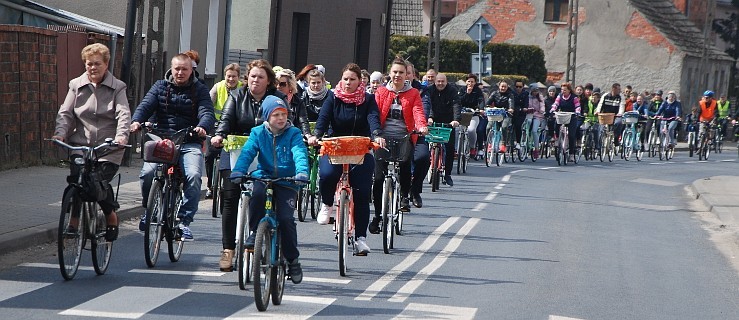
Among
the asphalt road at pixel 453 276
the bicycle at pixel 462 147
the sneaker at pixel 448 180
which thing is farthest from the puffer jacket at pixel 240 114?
the bicycle at pixel 462 147

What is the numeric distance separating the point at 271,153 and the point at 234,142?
1256mm

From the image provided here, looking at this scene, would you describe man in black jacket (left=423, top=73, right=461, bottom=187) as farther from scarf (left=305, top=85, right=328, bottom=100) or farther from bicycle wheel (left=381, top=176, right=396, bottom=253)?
bicycle wheel (left=381, top=176, right=396, bottom=253)

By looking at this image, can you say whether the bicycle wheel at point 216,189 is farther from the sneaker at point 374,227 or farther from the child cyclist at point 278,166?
the child cyclist at point 278,166

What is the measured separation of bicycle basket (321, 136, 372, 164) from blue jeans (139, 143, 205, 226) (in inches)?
41.7

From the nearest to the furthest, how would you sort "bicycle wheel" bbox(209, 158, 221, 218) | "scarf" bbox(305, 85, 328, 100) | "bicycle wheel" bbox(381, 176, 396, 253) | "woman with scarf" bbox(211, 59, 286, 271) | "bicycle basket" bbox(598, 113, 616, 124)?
"woman with scarf" bbox(211, 59, 286, 271), "bicycle wheel" bbox(381, 176, 396, 253), "scarf" bbox(305, 85, 328, 100), "bicycle wheel" bbox(209, 158, 221, 218), "bicycle basket" bbox(598, 113, 616, 124)

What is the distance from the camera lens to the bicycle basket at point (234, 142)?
35.1 ft

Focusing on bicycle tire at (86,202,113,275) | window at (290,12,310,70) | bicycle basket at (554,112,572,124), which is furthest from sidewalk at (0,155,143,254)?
window at (290,12,310,70)

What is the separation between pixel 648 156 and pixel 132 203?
25.9 meters

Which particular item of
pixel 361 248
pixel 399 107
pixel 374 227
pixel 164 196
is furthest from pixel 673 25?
pixel 164 196

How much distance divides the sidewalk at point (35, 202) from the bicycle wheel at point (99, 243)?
1.28m

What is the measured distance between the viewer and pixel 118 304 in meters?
8.98

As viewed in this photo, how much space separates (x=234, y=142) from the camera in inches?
421

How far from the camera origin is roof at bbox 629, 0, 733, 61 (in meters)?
56.6

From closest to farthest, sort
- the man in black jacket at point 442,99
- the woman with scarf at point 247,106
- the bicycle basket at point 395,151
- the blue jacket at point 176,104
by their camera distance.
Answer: the woman with scarf at point 247,106 → the blue jacket at point 176,104 → the bicycle basket at point 395,151 → the man in black jacket at point 442,99
